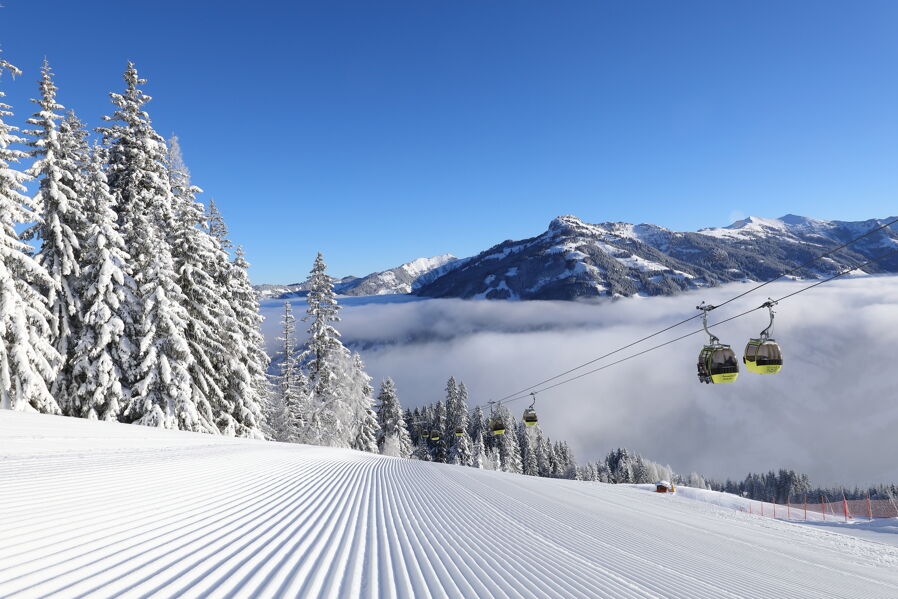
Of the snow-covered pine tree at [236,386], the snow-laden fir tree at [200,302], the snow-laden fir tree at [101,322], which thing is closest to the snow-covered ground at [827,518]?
the snow-covered pine tree at [236,386]

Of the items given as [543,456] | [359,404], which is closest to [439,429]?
[543,456]

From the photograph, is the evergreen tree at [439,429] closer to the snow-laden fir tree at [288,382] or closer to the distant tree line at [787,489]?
the snow-laden fir tree at [288,382]

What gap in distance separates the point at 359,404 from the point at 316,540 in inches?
1371

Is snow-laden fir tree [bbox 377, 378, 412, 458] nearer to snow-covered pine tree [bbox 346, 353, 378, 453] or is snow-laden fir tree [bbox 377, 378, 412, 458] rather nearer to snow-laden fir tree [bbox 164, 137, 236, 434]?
snow-covered pine tree [bbox 346, 353, 378, 453]

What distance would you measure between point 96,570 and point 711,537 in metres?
14.4

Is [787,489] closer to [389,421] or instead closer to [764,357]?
[389,421]

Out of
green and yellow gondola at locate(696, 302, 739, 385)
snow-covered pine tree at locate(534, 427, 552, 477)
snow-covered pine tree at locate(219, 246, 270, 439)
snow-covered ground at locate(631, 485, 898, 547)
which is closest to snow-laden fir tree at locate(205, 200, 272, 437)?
snow-covered pine tree at locate(219, 246, 270, 439)

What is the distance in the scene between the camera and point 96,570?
13.6 feet

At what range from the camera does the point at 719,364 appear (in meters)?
16.9

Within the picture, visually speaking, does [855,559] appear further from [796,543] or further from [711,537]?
[711,537]

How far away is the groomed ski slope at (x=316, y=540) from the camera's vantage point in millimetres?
4527

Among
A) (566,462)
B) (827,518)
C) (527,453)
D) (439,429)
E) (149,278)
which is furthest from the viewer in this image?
(566,462)

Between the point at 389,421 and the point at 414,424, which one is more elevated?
the point at 389,421

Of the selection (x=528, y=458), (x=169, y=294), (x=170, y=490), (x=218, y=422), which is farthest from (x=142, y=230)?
(x=528, y=458)
